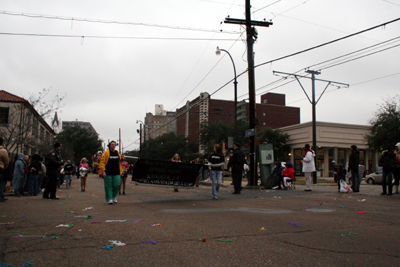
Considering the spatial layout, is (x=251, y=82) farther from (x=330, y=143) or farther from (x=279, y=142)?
(x=279, y=142)

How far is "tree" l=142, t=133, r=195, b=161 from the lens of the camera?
73125mm

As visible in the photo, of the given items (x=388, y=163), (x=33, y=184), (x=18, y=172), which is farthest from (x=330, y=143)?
(x=18, y=172)

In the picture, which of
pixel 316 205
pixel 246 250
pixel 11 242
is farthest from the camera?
pixel 316 205

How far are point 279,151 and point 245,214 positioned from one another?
4054 cm

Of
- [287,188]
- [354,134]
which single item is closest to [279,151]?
[354,134]

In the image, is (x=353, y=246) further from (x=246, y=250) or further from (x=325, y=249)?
(x=246, y=250)

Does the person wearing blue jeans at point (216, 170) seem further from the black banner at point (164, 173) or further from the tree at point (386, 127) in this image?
the tree at point (386, 127)

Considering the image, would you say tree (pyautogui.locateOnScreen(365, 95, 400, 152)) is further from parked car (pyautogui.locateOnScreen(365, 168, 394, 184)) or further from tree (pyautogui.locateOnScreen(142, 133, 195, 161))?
tree (pyautogui.locateOnScreen(142, 133, 195, 161))

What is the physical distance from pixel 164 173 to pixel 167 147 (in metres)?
62.5

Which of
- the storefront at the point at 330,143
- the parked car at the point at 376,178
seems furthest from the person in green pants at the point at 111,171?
the storefront at the point at 330,143

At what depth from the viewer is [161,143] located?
3049 inches

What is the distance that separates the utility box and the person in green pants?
335 inches

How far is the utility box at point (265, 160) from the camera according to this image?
16.2 m

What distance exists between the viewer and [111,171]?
31.3 feet
